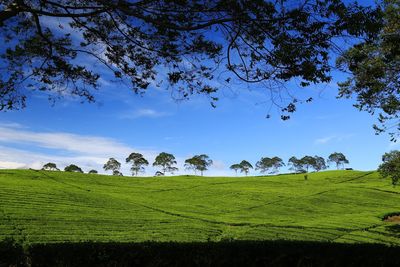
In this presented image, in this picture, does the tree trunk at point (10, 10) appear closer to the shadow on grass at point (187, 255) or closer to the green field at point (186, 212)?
the shadow on grass at point (187, 255)

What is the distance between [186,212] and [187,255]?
4186 cm

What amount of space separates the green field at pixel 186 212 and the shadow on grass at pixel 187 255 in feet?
22.9

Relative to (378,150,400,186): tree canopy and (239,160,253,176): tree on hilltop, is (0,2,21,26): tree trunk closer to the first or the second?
(378,150,400,186): tree canopy

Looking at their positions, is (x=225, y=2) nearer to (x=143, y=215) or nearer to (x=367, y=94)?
(x=367, y=94)

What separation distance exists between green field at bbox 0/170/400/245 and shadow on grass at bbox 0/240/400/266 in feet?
22.9

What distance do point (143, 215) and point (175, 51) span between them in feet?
120

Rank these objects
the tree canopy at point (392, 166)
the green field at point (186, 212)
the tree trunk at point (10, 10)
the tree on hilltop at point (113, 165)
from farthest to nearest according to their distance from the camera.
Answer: the tree on hilltop at point (113, 165) → the tree canopy at point (392, 166) → the green field at point (186, 212) → the tree trunk at point (10, 10)

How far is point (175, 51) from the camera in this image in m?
15.2

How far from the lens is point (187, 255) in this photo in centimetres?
1347

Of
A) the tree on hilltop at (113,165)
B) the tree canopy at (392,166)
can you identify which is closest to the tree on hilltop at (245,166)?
the tree on hilltop at (113,165)

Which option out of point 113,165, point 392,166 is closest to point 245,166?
point 113,165

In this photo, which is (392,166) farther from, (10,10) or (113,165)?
(113,165)

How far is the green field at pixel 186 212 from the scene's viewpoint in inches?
1465

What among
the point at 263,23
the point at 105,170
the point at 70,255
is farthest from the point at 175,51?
the point at 105,170
